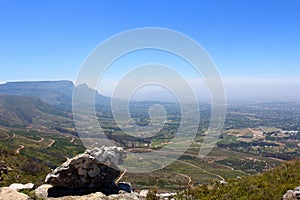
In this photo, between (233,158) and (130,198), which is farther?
(233,158)

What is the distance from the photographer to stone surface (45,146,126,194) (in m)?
14.3

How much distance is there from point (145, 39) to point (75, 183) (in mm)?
8992

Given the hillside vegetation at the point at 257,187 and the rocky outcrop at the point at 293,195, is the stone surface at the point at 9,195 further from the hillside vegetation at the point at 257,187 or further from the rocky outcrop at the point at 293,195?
the rocky outcrop at the point at 293,195

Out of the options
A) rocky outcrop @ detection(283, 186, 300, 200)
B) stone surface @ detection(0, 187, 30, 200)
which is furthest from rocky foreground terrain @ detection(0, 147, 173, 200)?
rocky outcrop @ detection(283, 186, 300, 200)

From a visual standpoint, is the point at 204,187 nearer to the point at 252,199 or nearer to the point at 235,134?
the point at 252,199

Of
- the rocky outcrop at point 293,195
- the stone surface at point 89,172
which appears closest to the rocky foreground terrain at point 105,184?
the stone surface at point 89,172

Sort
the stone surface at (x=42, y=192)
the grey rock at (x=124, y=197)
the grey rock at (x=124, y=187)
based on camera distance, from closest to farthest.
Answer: the stone surface at (x=42, y=192) → the grey rock at (x=124, y=197) → the grey rock at (x=124, y=187)

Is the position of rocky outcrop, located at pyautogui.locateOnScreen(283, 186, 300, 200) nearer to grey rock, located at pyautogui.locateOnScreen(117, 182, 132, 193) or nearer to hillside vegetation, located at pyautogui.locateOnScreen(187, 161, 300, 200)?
hillside vegetation, located at pyautogui.locateOnScreen(187, 161, 300, 200)

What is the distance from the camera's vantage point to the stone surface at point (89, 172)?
1433cm

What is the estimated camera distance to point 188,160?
118750mm

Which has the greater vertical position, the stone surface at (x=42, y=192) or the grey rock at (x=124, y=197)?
the stone surface at (x=42, y=192)

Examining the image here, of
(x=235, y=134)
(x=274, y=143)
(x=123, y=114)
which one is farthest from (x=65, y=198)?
(x=235, y=134)

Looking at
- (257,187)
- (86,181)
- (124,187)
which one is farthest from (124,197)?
(257,187)

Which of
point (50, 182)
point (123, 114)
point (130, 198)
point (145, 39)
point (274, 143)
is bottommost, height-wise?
point (274, 143)
